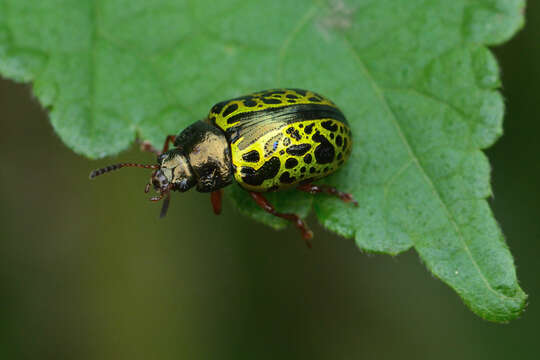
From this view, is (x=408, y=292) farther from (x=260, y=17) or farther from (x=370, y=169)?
(x=260, y=17)

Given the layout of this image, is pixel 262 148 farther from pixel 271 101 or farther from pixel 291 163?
pixel 271 101

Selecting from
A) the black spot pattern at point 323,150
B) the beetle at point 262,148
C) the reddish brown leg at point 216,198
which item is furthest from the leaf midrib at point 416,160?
the reddish brown leg at point 216,198

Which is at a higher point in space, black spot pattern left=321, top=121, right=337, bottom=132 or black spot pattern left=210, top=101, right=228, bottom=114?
black spot pattern left=210, top=101, right=228, bottom=114

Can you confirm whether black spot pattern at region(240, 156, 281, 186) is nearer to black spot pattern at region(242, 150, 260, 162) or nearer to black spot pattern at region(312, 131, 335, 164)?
black spot pattern at region(242, 150, 260, 162)

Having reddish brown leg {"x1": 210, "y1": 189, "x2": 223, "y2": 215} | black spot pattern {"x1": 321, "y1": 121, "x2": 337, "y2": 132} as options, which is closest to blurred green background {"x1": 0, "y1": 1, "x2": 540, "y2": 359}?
reddish brown leg {"x1": 210, "y1": 189, "x2": 223, "y2": 215}

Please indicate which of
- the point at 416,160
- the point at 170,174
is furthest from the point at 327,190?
the point at 170,174

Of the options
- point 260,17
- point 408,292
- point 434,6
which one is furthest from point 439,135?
point 408,292
